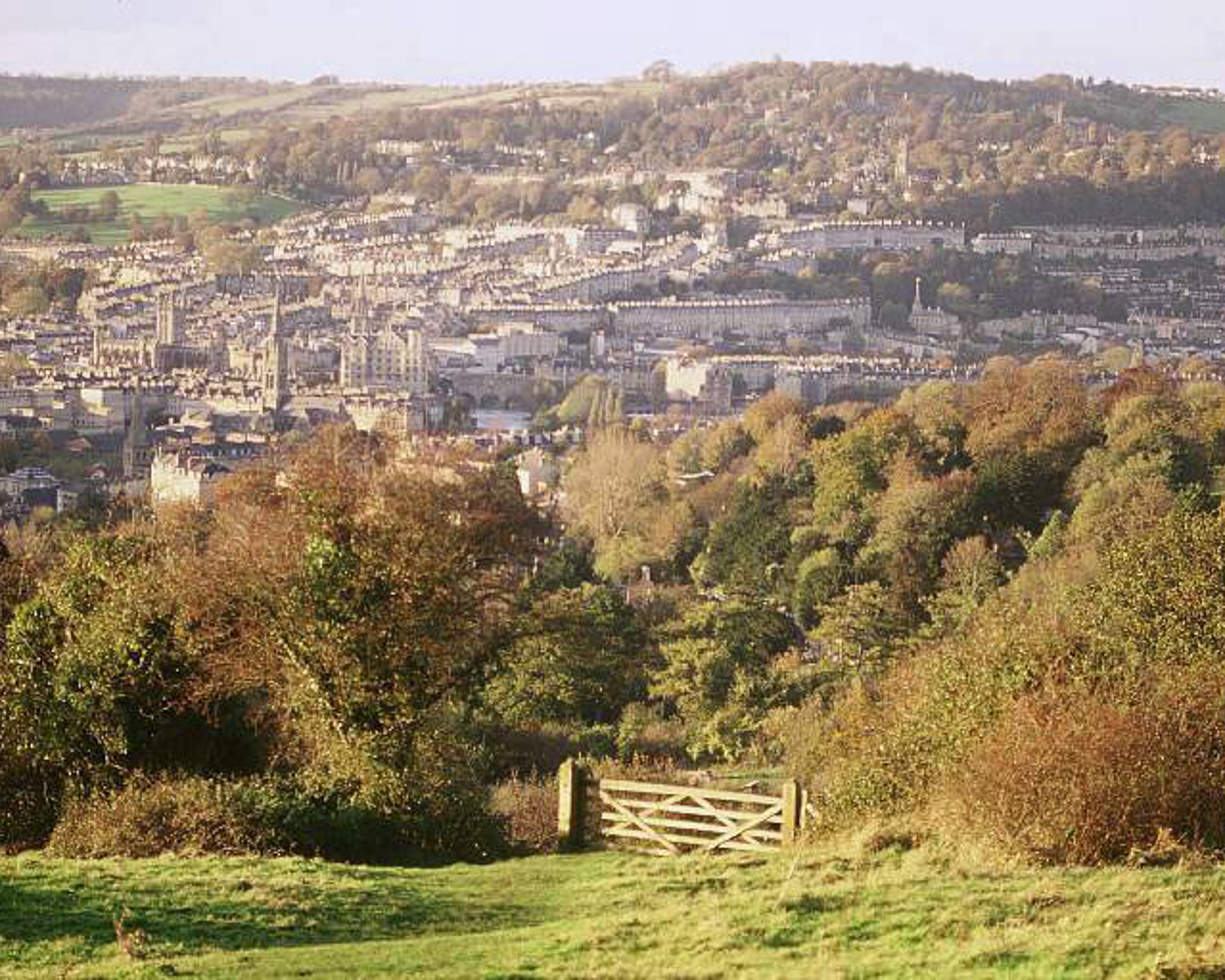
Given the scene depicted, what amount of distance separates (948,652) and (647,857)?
2678 millimetres

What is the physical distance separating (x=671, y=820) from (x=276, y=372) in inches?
1895

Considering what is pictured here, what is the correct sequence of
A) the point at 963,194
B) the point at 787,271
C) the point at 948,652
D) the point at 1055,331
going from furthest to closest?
the point at 963,194
the point at 787,271
the point at 1055,331
the point at 948,652

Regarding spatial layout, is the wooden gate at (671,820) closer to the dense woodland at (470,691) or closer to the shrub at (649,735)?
the dense woodland at (470,691)

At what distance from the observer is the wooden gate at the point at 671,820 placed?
30.9 ft

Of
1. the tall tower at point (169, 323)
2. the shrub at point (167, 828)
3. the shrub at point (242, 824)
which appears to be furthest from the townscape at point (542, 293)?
the shrub at point (167, 828)

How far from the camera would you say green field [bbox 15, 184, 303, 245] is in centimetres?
8581

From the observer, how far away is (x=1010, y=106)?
4092 inches

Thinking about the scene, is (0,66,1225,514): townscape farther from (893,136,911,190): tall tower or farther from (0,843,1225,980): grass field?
(0,843,1225,980): grass field

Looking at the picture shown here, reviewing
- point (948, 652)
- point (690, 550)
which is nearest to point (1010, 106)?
point (690, 550)

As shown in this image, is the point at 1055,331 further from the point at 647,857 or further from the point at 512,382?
the point at 647,857

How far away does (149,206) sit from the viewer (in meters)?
90.1

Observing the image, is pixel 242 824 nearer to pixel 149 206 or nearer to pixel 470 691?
pixel 470 691

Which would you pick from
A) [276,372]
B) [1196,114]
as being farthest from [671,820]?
[1196,114]

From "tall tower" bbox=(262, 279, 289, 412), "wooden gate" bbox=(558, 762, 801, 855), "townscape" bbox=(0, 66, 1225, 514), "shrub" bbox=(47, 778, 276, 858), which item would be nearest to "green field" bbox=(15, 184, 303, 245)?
"townscape" bbox=(0, 66, 1225, 514)
